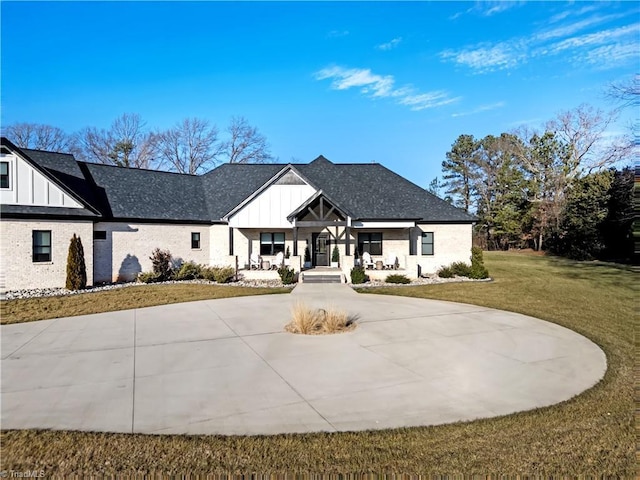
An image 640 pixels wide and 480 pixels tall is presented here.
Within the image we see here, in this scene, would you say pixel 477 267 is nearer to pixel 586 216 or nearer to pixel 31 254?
pixel 586 216

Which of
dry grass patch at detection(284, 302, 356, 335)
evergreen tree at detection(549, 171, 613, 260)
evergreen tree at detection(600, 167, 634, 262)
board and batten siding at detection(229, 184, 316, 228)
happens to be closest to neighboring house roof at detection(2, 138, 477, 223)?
board and batten siding at detection(229, 184, 316, 228)

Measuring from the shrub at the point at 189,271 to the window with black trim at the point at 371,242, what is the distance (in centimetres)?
974

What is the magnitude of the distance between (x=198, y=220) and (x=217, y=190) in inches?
150

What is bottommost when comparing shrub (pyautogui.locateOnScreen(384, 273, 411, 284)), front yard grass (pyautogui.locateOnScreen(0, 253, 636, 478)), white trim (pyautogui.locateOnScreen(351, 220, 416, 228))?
front yard grass (pyautogui.locateOnScreen(0, 253, 636, 478))

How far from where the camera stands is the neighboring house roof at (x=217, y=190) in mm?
21656

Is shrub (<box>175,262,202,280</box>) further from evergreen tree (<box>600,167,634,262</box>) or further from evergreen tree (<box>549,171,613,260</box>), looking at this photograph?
evergreen tree (<box>549,171,613,260</box>)

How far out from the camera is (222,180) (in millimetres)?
27688

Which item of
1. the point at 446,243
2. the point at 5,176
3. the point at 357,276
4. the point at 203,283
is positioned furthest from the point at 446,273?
the point at 5,176

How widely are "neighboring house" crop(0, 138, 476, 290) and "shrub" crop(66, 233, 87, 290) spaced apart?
0.51 m

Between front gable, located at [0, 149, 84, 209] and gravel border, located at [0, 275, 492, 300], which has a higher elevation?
front gable, located at [0, 149, 84, 209]

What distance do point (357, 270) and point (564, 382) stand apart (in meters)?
13.7

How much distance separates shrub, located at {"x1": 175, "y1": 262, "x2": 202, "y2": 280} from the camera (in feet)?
70.8

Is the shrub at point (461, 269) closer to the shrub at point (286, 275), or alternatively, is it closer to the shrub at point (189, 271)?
the shrub at point (286, 275)

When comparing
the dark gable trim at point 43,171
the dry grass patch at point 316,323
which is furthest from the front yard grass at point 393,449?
the dark gable trim at point 43,171
